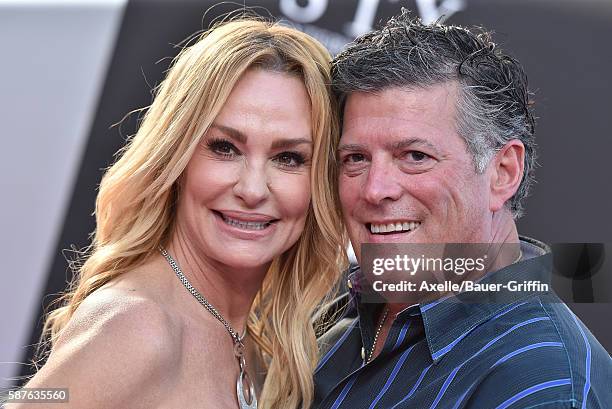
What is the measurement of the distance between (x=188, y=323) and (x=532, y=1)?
5.96 feet

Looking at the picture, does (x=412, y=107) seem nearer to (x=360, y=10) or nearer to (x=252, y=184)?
(x=252, y=184)

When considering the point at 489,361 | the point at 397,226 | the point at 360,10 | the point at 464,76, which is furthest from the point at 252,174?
the point at 360,10

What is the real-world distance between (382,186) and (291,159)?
0.93 ft

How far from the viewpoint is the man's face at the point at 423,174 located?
7.28 feet

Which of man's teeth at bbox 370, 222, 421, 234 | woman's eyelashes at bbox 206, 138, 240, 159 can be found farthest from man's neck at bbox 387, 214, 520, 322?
woman's eyelashes at bbox 206, 138, 240, 159

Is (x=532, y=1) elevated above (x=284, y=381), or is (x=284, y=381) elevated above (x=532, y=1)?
(x=532, y=1)

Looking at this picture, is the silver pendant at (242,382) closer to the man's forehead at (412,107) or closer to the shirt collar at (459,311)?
the shirt collar at (459,311)

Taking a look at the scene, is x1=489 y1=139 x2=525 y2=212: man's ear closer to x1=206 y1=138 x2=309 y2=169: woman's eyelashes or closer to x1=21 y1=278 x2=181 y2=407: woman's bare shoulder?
x1=206 y1=138 x2=309 y2=169: woman's eyelashes

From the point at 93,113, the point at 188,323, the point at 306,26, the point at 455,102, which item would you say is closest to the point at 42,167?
the point at 93,113

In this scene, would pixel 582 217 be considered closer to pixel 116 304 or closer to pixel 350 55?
pixel 350 55

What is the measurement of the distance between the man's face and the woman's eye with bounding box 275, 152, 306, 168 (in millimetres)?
201

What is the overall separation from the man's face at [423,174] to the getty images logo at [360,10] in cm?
107

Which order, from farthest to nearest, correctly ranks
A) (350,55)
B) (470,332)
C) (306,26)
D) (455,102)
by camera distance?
(306,26) → (350,55) → (455,102) → (470,332)

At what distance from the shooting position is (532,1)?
10.4 ft
